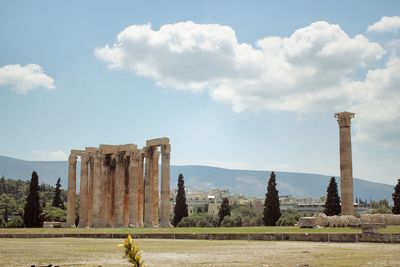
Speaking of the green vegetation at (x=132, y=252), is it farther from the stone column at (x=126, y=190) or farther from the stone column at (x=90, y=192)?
the stone column at (x=90, y=192)

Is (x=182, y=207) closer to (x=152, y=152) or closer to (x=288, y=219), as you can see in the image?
(x=288, y=219)

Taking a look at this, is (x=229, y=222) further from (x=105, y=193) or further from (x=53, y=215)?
(x=105, y=193)

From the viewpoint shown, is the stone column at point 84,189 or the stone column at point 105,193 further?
the stone column at point 84,189

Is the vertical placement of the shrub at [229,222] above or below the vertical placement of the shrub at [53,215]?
below

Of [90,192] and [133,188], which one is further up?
[133,188]

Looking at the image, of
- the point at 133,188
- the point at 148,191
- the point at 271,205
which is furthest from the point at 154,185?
the point at 271,205

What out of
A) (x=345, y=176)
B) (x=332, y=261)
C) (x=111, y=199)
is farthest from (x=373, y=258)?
(x=111, y=199)

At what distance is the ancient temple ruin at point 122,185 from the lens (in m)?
59.0

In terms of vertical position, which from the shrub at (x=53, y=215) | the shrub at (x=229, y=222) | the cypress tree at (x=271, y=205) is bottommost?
the shrub at (x=229, y=222)

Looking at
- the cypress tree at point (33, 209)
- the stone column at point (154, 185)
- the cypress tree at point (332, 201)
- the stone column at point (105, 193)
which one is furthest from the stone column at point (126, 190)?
the cypress tree at point (332, 201)

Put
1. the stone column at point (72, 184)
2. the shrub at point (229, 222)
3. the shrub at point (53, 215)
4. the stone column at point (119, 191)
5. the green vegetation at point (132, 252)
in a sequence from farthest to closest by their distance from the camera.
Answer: the shrub at point (229, 222)
the shrub at point (53, 215)
the stone column at point (72, 184)
the stone column at point (119, 191)
the green vegetation at point (132, 252)

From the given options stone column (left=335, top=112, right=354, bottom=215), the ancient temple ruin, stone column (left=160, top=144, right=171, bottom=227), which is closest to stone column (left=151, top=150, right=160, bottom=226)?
the ancient temple ruin

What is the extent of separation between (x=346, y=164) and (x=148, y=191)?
21958mm

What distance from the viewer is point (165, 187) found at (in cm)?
5806
